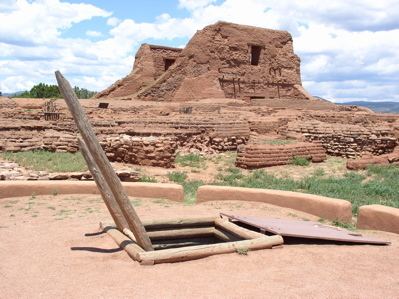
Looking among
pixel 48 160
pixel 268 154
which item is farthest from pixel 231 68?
pixel 48 160

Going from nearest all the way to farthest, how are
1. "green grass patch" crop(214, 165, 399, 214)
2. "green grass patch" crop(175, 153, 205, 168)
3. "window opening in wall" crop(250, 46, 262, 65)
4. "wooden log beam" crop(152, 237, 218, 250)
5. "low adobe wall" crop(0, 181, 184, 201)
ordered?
1. "wooden log beam" crop(152, 237, 218, 250)
2. "low adobe wall" crop(0, 181, 184, 201)
3. "green grass patch" crop(214, 165, 399, 214)
4. "green grass patch" crop(175, 153, 205, 168)
5. "window opening in wall" crop(250, 46, 262, 65)

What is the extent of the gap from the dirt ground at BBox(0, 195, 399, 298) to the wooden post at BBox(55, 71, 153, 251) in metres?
0.30

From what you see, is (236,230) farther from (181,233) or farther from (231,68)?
(231,68)

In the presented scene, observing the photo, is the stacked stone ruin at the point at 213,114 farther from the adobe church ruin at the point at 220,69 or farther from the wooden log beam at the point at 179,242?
the wooden log beam at the point at 179,242

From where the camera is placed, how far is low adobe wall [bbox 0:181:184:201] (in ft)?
26.5

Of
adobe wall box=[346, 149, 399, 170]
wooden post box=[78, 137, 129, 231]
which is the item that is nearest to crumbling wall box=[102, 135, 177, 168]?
adobe wall box=[346, 149, 399, 170]

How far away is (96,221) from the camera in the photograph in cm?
655

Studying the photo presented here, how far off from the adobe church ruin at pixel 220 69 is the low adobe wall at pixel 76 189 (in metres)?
20.1

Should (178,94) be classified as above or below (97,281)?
above

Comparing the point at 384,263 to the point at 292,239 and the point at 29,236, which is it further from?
the point at 29,236

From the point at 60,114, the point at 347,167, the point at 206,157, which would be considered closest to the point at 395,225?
the point at 347,167

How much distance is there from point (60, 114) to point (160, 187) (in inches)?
489

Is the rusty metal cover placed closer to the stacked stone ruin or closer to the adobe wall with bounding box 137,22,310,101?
the stacked stone ruin

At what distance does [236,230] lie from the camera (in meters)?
5.64
